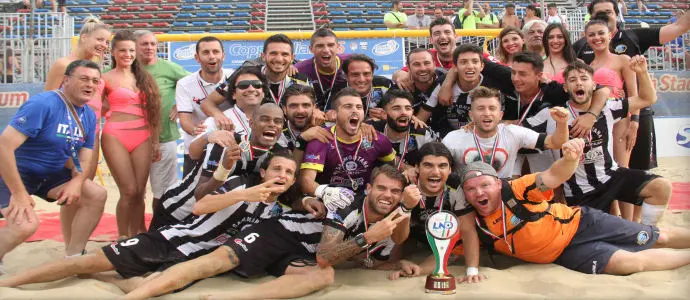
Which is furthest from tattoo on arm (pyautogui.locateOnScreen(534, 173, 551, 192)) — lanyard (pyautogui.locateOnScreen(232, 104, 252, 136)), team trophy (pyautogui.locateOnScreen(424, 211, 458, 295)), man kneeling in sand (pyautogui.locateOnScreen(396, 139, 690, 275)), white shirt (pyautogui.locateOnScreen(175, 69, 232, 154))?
white shirt (pyautogui.locateOnScreen(175, 69, 232, 154))

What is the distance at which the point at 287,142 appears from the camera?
4.85 m

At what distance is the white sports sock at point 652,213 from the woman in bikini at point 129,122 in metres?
4.32

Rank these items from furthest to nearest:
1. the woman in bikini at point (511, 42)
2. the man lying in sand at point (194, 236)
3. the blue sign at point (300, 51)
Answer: the blue sign at point (300, 51) < the woman in bikini at point (511, 42) < the man lying in sand at point (194, 236)

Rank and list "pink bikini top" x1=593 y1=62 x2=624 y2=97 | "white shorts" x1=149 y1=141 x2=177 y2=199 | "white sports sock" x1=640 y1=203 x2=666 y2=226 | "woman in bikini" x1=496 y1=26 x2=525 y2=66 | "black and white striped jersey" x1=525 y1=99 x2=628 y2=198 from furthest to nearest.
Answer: "woman in bikini" x1=496 y1=26 x2=525 y2=66, "white shorts" x1=149 y1=141 x2=177 y2=199, "pink bikini top" x1=593 y1=62 x2=624 y2=97, "black and white striped jersey" x1=525 y1=99 x2=628 y2=198, "white sports sock" x1=640 y1=203 x2=666 y2=226

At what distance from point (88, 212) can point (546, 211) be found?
3.62m

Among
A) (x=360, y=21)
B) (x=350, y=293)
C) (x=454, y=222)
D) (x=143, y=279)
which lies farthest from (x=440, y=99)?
(x=360, y=21)

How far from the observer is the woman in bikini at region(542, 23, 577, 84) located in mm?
5398

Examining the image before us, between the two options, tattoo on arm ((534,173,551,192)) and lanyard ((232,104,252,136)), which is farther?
lanyard ((232,104,252,136))

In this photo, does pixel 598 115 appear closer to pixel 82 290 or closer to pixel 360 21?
pixel 82 290

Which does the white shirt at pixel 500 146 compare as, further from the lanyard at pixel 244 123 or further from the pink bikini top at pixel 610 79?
the lanyard at pixel 244 123

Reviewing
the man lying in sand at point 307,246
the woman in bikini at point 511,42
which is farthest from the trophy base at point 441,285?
the woman in bikini at point 511,42

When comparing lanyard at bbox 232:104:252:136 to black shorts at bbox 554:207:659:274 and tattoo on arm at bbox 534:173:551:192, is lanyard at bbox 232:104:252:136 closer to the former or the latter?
tattoo on arm at bbox 534:173:551:192

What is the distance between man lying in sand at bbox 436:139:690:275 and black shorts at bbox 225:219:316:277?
4.40 ft

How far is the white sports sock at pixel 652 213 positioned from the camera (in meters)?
4.52
